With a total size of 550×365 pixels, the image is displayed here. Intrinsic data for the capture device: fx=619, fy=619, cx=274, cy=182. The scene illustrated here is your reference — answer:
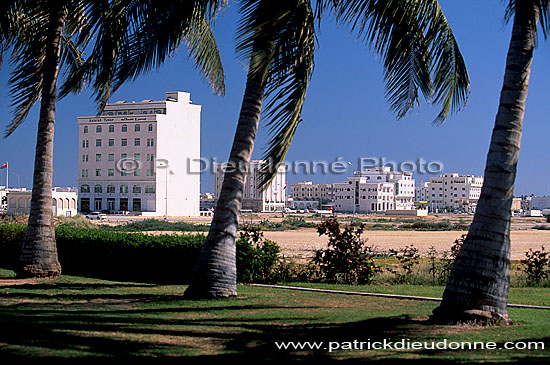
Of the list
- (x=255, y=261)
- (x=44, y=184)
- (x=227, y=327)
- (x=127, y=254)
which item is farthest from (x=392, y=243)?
(x=227, y=327)

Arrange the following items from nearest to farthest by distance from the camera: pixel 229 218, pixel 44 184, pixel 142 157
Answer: pixel 229 218 < pixel 44 184 < pixel 142 157

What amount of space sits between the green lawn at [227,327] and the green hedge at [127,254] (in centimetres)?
229

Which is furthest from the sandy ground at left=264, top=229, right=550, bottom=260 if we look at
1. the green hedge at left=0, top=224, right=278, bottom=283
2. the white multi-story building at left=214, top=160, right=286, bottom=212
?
the white multi-story building at left=214, top=160, right=286, bottom=212

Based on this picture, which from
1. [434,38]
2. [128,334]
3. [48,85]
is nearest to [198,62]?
[48,85]

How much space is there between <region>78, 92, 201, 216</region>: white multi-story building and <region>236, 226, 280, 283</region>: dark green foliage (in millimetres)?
75397

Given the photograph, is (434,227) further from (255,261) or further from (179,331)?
(179,331)

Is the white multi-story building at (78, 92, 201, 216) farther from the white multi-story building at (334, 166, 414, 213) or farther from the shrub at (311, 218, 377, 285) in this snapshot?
the white multi-story building at (334, 166, 414, 213)

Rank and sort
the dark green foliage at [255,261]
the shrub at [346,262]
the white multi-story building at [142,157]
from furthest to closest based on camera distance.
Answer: the white multi-story building at [142,157]
the shrub at [346,262]
the dark green foliage at [255,261]

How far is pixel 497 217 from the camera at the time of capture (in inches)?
304

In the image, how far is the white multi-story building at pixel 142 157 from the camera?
88.6 meters

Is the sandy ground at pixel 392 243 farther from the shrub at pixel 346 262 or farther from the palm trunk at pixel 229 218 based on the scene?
the palm trunk at pixel 229 218

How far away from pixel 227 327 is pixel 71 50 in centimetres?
1084

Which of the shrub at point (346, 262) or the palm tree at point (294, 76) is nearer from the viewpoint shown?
the palm tree at point (294, 76)

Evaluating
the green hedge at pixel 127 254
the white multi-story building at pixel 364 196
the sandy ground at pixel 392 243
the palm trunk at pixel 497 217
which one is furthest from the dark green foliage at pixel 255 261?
the white multi-story building at pixel 364 196
